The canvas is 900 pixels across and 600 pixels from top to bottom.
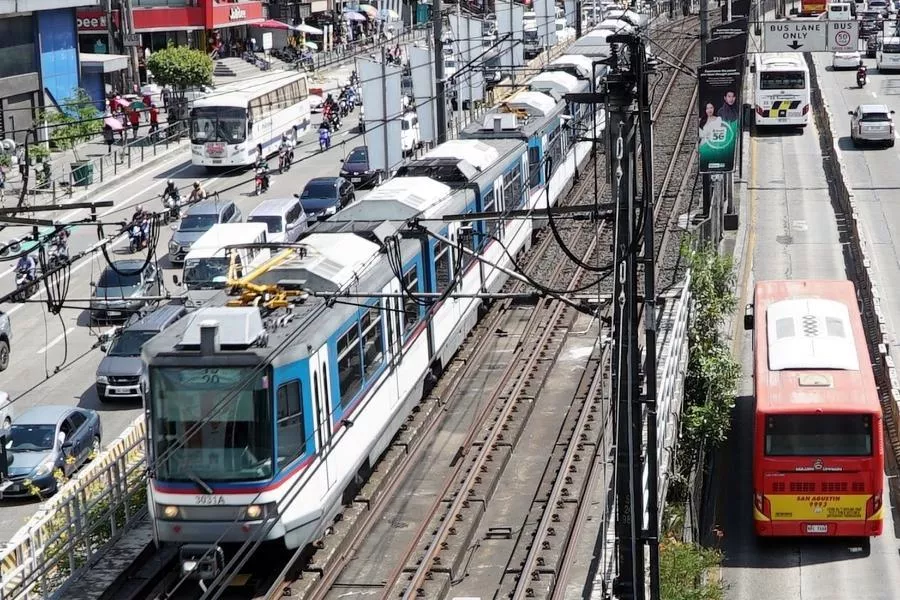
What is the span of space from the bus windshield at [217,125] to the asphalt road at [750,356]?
53.5ft

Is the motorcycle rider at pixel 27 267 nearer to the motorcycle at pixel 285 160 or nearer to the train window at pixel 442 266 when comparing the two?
the train window at pixel 442 266

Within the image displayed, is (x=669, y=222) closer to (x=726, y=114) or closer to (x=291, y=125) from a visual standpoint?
(x=726, y=114)

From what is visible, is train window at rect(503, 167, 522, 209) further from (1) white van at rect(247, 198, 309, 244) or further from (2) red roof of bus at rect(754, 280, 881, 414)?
(2) red roof of bus at rect(754, 280, 881, 414)

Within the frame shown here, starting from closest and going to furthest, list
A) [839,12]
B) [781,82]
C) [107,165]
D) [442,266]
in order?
1. [442,266]
2. [107,165]
3. [781,82]
4. [839,12]

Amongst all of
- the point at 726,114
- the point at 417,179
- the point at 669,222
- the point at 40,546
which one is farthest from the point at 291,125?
the point at 40,546

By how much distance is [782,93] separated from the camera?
175 feet

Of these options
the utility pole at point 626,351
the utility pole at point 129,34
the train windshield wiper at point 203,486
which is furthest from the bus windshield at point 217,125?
the utility pole at point 626,351

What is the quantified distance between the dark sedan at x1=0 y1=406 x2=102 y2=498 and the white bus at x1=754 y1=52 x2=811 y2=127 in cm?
3338

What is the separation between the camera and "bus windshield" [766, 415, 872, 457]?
66.4 feet

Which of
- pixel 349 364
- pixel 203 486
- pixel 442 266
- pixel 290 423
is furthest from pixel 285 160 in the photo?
pixel 203 486

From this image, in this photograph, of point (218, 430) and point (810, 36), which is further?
point (810, 36)

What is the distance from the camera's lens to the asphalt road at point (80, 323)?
28.6 metres

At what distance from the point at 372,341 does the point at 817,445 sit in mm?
5988

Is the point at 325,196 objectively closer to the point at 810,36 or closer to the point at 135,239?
the point at 135,239
